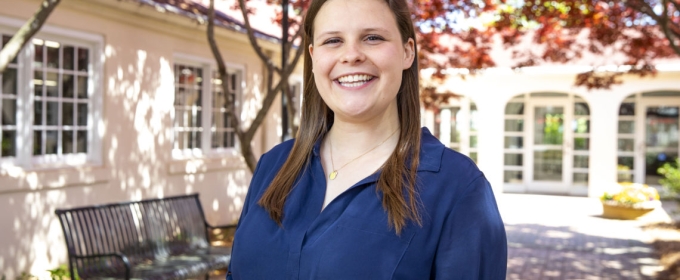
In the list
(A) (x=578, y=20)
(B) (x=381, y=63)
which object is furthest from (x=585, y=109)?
(B) (x=381, y=63)

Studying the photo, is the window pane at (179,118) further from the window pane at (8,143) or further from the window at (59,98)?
the window pane at (8,143)

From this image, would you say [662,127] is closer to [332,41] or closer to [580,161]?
[580,161]

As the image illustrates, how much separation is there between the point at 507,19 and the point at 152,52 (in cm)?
477

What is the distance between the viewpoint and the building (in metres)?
17.5

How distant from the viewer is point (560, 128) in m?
19.0

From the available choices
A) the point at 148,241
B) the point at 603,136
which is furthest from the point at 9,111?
the point at 603,136

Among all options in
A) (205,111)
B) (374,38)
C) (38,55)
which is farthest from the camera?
(205,111)

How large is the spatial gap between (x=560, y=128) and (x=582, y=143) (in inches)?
26.3

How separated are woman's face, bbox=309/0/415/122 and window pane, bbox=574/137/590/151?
17.9m

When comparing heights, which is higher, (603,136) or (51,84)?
(51,84)

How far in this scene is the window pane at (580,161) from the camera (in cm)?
1877

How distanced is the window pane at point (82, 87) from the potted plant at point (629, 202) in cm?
1048

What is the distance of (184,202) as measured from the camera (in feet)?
26.3

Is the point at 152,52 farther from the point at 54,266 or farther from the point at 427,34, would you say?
the point at 427,34
